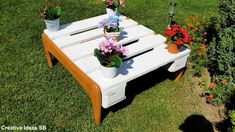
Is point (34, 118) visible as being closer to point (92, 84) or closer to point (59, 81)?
point (59, 81)

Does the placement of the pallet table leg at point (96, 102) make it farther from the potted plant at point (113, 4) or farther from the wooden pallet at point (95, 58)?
the potted plant at point (113, 4)

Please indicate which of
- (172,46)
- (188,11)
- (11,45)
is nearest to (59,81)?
(11,45)

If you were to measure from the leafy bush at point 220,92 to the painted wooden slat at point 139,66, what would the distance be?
2.97ft

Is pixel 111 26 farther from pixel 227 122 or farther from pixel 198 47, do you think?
pixel 227 122

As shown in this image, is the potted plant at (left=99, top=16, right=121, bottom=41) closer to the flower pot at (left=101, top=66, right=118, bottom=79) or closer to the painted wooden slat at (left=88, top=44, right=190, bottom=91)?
the painted wooden slat at (left=88, top=44, right=190, bottom=91)

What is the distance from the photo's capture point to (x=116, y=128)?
4.38m

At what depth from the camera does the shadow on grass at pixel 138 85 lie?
473 cm

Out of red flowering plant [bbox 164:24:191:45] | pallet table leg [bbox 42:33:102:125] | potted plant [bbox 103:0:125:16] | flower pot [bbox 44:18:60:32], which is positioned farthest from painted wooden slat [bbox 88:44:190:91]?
flower pot [bbox 44:18:60:32]

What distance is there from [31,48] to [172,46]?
3.18 m

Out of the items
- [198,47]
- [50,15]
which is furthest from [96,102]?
[198,47]

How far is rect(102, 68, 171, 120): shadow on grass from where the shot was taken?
15.5 feet

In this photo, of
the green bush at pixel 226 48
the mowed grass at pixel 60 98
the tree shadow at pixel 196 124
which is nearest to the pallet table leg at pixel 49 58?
the mowed grass at pixel 60 98

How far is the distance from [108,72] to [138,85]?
4.97ft

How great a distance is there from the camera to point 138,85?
17.2 feet
